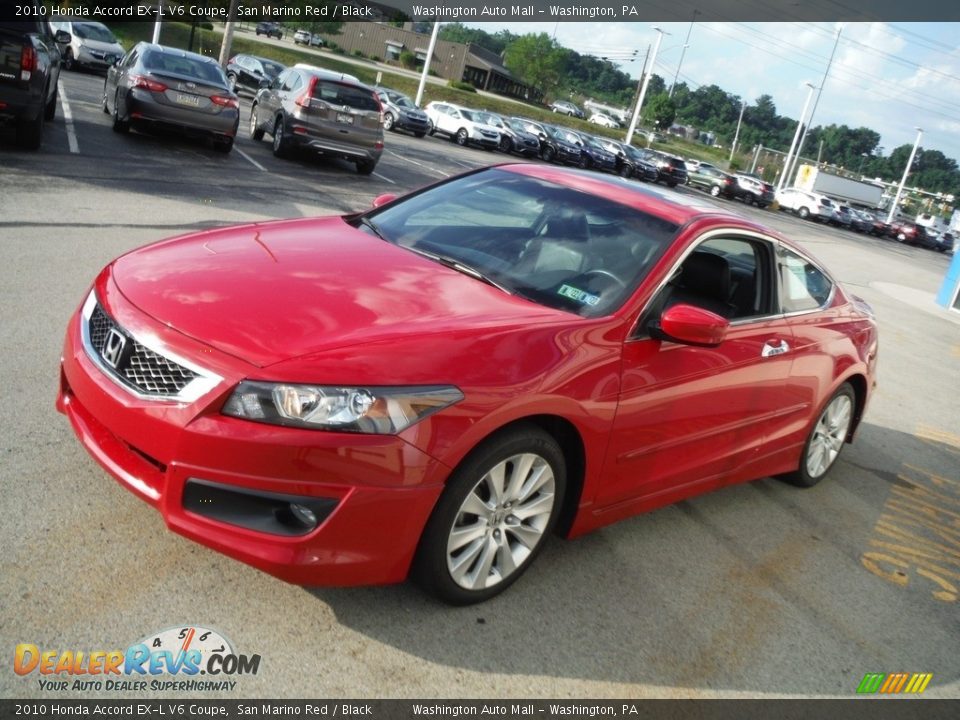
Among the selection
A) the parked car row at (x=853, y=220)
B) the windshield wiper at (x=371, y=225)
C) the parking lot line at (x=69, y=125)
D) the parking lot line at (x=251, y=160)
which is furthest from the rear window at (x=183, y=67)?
the parked car row at (x=853, y=220)

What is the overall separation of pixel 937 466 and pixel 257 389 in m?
5.97

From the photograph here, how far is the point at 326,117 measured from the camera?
16422mm

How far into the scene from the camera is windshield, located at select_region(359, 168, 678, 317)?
12.8ft

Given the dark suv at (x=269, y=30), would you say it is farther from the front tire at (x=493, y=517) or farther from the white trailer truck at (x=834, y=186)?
the front tire at (x=493, y=517)

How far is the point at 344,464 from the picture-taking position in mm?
2836

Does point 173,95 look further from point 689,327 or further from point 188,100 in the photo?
point 689,327

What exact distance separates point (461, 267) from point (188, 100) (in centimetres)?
1162

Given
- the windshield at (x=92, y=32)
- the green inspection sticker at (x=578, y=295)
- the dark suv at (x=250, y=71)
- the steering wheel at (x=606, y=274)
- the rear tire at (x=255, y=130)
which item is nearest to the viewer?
the green inspection sticker at (x=578, y=295)

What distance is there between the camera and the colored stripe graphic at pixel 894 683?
3.61m

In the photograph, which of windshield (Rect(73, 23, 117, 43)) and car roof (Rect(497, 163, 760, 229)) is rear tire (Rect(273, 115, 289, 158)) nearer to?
car roof (Rect(497, 163, 760, 229))

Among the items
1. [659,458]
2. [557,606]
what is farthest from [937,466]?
[557,606]

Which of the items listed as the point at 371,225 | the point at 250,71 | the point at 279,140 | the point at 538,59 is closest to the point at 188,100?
the point at 279,140

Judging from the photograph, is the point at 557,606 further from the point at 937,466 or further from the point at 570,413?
the point at 937,466
